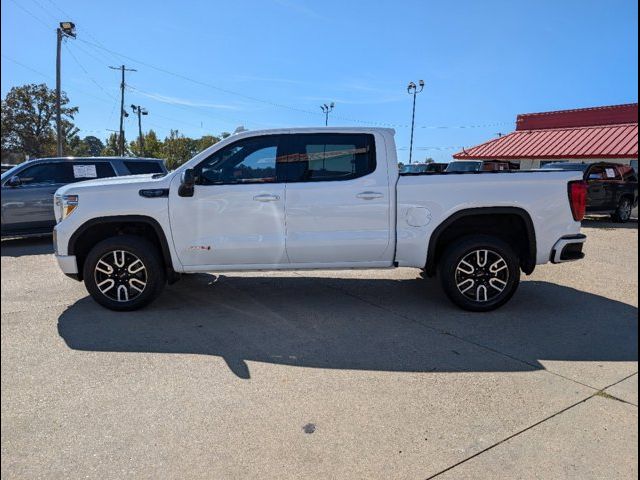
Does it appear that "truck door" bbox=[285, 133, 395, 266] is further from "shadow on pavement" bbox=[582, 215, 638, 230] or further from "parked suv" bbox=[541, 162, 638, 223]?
"shadow on pavement" bbox=[582, 215, 638, 230]

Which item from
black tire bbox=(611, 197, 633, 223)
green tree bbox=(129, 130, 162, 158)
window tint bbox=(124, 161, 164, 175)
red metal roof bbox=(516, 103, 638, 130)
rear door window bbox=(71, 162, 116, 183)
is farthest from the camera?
green tree bbox=(129, 130, 162, 158)

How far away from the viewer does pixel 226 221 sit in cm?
476

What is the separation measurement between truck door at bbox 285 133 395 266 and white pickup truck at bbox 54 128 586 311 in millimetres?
11

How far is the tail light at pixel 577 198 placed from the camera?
4777 mm

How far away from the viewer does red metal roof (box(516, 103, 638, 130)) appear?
26.8 metres

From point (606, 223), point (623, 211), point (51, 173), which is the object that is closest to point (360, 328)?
point (51, 173)

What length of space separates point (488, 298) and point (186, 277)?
3.91 meters

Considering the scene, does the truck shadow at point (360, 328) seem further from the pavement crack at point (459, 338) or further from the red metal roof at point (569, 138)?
the red metal roof at point (569, 138)

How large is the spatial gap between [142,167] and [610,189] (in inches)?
514

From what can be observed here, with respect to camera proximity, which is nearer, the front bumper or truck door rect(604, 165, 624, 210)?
the front bumper

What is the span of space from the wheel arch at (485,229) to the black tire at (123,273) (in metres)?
2.94

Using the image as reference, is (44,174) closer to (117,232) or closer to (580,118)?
(117,232)

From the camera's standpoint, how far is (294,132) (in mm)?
4984

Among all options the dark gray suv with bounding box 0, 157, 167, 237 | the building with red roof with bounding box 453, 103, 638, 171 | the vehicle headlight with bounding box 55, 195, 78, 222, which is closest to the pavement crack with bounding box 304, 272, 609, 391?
the vehicle headlight with bounding box 55, 195, 78, 222
